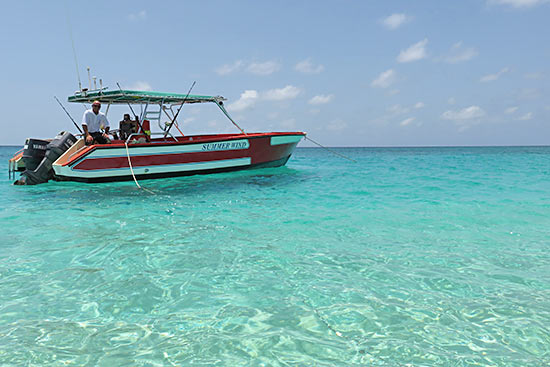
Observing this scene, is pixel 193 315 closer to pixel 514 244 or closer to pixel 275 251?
pixel 275 251

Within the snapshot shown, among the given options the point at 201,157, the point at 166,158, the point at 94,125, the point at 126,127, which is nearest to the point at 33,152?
the point at 94,125

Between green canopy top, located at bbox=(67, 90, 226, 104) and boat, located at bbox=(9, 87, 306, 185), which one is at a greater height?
green canopy top, located at bbox=(67, 90, 226, 104)

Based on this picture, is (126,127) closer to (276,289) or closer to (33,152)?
(33,152)

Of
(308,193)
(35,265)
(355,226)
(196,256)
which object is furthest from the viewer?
(308,193)

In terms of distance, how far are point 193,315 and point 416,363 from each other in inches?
60.1

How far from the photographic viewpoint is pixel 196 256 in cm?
393

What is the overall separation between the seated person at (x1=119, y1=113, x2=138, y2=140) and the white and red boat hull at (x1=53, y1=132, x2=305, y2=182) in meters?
1.04

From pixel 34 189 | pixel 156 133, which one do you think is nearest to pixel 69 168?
pixel 34 189

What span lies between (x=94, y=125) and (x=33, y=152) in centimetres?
205

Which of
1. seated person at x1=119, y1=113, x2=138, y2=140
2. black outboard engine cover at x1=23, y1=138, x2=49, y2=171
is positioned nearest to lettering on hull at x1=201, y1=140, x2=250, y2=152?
seated person at x1=119, y1=113, x2=138, y2=140

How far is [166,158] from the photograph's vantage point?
1127 cm

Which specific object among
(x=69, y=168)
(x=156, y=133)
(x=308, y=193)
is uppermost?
(x=156, y=133)

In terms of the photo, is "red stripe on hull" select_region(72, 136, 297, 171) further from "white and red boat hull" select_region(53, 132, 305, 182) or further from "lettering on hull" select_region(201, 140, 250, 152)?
"lettering on hull" select_region(201, 140, 250, 152)

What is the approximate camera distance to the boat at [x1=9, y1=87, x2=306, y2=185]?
10.4m
